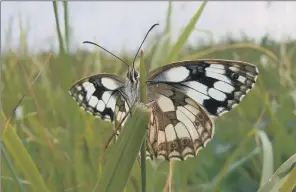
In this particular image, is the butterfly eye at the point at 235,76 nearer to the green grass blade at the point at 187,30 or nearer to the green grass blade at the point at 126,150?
the green grass blade at the point at 187,30

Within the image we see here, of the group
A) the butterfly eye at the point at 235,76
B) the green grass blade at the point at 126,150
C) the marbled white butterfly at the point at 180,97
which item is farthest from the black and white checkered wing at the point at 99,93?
the green grass blade at the point at 126,150

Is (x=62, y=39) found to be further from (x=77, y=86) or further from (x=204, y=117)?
(x=204, y=117)

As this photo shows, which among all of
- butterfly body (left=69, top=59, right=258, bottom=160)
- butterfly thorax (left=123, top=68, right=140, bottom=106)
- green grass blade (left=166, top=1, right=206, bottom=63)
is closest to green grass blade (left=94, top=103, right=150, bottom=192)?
butterfly thorax (left=123, top=68, right=140, bottom=106)

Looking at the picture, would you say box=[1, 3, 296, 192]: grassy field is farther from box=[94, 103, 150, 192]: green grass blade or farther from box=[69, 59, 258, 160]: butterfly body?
box=[94, 103, 150, 192]: green grass blade

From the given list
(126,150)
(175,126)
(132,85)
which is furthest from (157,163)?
(126,150)

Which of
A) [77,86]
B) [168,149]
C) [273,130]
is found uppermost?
[77,86]

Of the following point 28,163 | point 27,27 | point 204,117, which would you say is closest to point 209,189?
point 204,117

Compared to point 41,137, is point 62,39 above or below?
above
